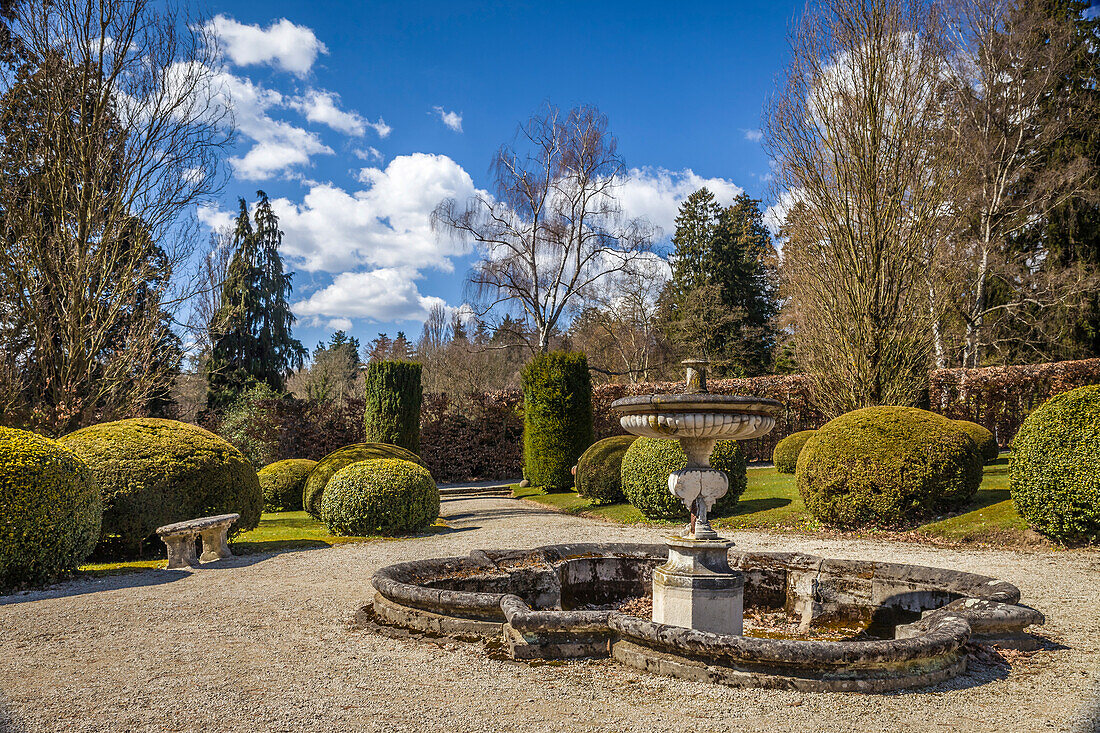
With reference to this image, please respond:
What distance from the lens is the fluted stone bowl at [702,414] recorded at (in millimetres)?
4438

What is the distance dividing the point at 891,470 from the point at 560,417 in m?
8.10

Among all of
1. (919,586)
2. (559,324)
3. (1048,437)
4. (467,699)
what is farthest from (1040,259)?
(467,699)

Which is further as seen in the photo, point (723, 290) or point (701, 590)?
point (723, 290)

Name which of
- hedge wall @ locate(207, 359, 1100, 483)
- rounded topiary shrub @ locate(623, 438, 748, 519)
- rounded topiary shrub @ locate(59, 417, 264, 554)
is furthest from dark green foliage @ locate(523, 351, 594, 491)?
rounded topiary shrub @ locate(59, 417, 264, 554)

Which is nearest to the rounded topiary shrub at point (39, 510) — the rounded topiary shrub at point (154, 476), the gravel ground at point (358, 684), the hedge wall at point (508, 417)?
the gravel ground at point (358, 684)

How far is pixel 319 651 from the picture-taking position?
4.16 metres

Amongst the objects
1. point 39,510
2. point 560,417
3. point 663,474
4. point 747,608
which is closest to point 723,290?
point 560,417

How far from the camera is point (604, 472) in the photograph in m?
12.7

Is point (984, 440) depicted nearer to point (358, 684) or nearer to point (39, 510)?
point (358, 684)

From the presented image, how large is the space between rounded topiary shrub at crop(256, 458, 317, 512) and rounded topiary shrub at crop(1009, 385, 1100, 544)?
41.4ft

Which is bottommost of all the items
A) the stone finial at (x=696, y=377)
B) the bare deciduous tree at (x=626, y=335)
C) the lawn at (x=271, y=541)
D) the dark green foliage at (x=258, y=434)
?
the lawn at (x=271, y=541)

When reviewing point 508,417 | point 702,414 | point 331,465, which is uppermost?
point 702,414

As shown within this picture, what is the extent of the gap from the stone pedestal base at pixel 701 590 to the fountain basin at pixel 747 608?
522 millimetres

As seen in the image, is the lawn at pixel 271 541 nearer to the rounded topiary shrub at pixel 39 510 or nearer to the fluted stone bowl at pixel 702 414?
the rounded topiary shrub at pixel 39 510
